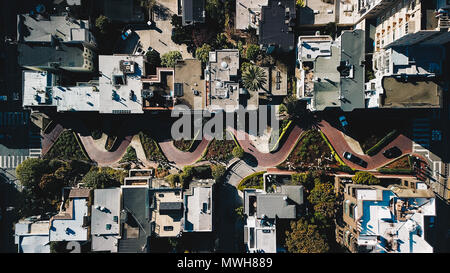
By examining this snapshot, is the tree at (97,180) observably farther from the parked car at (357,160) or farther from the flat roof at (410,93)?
the flat roof at (410,93)

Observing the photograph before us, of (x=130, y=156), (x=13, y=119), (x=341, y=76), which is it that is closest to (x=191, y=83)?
(x=130, y=156)

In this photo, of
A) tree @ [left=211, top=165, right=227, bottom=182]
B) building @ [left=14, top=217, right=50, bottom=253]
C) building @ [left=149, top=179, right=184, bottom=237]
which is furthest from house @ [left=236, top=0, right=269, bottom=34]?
building @ [left=14, top=217, right=50, bottom=253]

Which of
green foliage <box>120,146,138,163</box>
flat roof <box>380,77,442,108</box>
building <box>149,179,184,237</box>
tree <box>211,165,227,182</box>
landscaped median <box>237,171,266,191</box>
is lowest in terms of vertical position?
building <box>149,179,184,237</box>

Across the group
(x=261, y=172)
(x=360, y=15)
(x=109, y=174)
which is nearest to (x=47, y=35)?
(x=109, y=174)

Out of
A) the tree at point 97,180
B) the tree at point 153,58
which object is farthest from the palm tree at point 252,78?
the tree at point 97,180

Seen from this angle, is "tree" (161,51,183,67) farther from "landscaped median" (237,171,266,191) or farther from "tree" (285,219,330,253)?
"tree" (285,219,330,253)

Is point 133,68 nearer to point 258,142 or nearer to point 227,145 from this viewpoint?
point 227,145

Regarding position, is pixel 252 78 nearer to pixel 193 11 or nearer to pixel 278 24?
pixel 278 24
